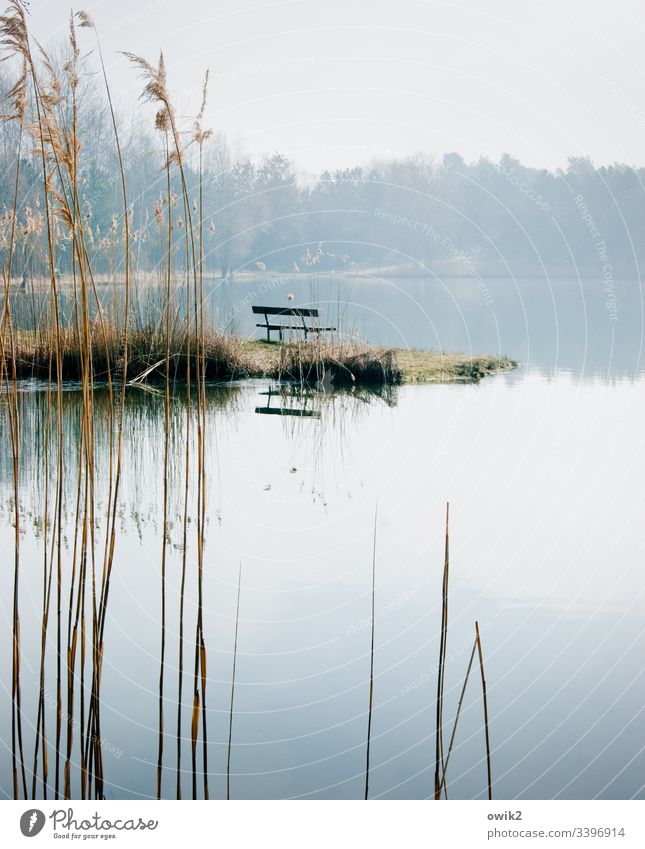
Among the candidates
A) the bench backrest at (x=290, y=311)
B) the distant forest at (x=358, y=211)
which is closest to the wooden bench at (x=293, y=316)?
the bench backrest at (x=290, y=311)

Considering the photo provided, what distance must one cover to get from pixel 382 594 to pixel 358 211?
154 inches

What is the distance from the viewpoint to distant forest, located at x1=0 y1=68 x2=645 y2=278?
240 inches

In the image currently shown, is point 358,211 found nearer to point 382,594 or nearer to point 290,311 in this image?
point 290,311

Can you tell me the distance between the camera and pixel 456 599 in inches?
106

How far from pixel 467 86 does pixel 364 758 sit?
2.88 m
